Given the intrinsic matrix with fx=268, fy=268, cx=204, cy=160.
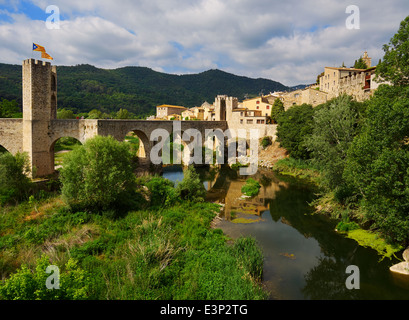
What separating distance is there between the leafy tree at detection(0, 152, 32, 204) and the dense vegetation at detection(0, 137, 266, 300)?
0.56 feet

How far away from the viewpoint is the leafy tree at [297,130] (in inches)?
1112

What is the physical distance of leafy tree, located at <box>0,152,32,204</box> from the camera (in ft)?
49.5

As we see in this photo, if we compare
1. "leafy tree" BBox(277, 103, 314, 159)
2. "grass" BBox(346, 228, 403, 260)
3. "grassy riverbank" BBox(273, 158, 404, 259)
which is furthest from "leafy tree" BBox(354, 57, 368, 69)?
"grass" BBox(346, 228, 403, 260)

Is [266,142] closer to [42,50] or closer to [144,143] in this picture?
[144,143]

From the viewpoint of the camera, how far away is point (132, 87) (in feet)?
366

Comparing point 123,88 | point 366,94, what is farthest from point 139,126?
point 123,88

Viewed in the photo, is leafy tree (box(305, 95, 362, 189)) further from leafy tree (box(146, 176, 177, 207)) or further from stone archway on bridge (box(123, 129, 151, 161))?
stone archway on bridge (box(123, 129, 151, 161))

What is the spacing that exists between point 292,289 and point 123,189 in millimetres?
10750

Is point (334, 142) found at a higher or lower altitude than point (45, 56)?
lower

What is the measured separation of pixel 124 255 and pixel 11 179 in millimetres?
9728

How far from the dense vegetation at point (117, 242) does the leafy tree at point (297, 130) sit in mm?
14806

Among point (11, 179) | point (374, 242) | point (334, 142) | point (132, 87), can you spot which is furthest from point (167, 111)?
point (132, 87)

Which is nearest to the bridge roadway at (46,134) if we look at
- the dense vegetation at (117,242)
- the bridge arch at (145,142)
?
the bridge arch at (145,142)
